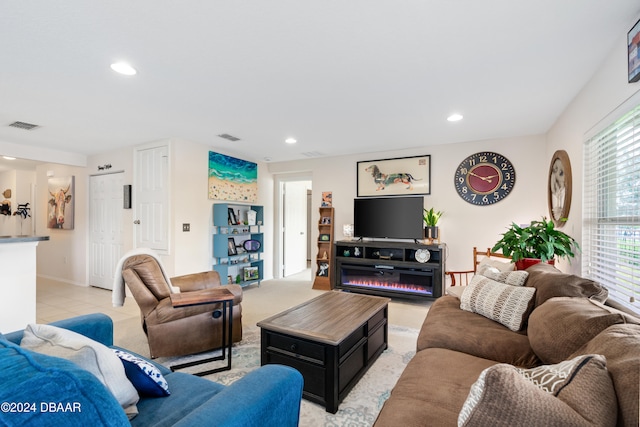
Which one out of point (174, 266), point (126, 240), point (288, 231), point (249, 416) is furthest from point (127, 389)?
point (288, 231)

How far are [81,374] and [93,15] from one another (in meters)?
1.92

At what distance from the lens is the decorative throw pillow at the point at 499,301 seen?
6.39 ft

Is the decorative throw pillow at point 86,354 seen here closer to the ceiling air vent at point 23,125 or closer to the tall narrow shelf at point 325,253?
the ceiling air vent at point 23,125

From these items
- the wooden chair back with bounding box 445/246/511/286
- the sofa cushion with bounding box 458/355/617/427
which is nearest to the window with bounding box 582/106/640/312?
the wooden chair back with bounding box 445/246/511/286

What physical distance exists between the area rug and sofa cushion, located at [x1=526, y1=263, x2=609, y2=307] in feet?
3.82

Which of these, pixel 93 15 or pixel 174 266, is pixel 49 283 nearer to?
pixel 174 266

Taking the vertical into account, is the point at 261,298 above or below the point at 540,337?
below

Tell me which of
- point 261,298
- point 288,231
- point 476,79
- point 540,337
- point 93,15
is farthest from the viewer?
point 288,231

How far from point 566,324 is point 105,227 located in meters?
6.13

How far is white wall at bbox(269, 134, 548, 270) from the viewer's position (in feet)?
13.2

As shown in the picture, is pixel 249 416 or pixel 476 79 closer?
pixel 249 416

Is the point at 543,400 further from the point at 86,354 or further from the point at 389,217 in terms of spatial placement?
the point at 389,217

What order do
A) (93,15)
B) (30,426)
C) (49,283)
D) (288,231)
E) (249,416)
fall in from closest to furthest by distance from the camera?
1. (30,426)
2. (249,416)
3. (93,15)
4. (49,283)
5. (288,231)

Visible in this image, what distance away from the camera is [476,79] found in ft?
7.93
